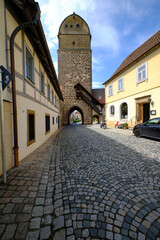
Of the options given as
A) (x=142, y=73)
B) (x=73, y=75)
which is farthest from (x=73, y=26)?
(x=142, y=73)

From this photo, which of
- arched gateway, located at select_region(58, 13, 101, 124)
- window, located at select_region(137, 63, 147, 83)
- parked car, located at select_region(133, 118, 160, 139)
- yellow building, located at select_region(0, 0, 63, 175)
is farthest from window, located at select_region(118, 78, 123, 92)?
yellow building, located at select_region(0, 0, 63, 175)

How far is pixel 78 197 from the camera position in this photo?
190 centimetres

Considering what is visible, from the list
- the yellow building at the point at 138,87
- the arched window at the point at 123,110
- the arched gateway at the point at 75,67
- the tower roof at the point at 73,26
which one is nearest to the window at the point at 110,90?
the yellow building at the point at 138,87

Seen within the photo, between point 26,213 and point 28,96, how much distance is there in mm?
3742

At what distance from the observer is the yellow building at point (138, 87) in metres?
8.53

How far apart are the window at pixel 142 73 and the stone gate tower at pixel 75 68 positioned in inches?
460

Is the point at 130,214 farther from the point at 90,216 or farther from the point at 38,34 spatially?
the point at 38,34

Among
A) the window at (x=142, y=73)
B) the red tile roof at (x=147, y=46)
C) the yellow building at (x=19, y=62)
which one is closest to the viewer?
the yellow building at (x=19, y=62)

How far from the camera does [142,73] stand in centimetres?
978

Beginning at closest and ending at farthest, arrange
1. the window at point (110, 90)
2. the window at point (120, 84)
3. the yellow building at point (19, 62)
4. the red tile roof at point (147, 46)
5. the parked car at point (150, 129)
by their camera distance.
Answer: the yellow building at point (19, 62)
the parked car at point (150, 129)
the red tile roof at point (147, 46)
the window at point (120, 84)
the window at point (110, 90)

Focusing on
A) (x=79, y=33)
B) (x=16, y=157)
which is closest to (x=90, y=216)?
(x=16, y=157)

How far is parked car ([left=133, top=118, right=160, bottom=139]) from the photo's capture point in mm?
6038

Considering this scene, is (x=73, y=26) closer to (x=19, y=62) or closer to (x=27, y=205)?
(x=19, y=62)

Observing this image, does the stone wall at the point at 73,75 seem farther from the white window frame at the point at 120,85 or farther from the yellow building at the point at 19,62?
the yellow building at the point at 19,62
